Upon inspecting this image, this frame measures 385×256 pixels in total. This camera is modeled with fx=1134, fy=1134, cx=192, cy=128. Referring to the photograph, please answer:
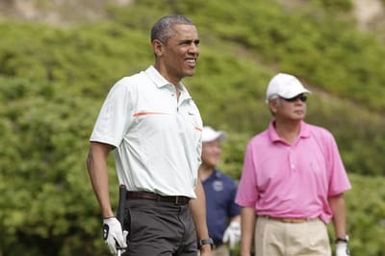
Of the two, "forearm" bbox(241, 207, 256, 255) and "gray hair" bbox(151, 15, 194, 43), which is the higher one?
"gray hair" bbox(151, 15, 194, 43)

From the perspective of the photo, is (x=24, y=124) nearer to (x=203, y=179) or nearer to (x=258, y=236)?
(x=203, y=179)

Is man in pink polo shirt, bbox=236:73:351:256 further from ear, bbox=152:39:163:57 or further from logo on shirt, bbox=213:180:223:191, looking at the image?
ear, bbox=152:39:163:57

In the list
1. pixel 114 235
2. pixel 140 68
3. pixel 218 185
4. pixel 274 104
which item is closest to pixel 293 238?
pixel 274 104

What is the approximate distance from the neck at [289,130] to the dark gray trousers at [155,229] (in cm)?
151

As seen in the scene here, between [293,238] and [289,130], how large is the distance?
679 mm

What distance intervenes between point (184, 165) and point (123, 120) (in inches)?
15.4

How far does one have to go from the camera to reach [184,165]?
18.8ft

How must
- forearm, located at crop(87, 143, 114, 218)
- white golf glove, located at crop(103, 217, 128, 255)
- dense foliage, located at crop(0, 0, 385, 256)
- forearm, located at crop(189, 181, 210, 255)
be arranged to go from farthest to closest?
dense foliage, located at crop(0, 0, 385, 256)
forearm, located at crop(189, 181, 210, 255)
forearm, located at crop(87, 143, 114, 218)
white golf glove, located at crop(103, 217, 128, 255)

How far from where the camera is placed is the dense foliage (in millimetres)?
9430

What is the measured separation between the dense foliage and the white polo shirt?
3336 millimetres

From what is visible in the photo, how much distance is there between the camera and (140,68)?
16.3 metres

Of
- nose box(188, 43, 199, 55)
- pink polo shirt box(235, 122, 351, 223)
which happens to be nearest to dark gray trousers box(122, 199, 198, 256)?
nose box(188, 43, 199, 55)

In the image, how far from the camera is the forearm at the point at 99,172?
5.53 meters

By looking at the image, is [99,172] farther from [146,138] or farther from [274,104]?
[274,104]
